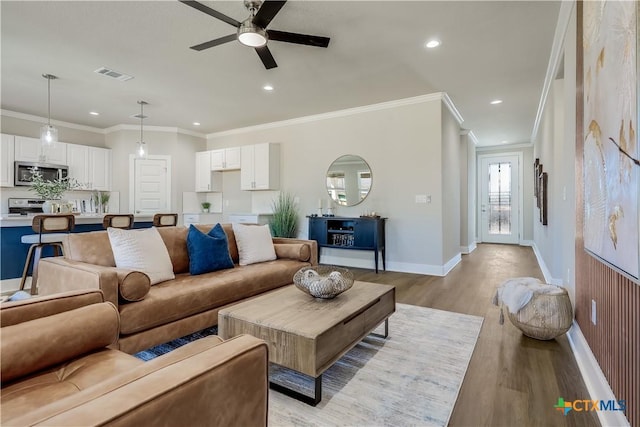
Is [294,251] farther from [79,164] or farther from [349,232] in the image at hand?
[79,164]

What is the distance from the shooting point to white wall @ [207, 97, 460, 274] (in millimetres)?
4793

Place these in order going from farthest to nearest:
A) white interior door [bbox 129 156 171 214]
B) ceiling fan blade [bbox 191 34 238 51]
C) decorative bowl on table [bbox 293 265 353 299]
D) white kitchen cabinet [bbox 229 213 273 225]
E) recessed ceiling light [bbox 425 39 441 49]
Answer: white interior door [bbox 129 156 171 214], white kitchen cabinet [bbox 229 213 273 225], recessed ceiling light [bbox 425 39 441 49], ceiling fan blade [bbox 191 34 238 51], decorative bowl on table [bbox 293 265 353 299]

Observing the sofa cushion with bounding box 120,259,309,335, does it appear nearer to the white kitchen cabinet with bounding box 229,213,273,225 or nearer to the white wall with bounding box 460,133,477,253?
the white kitchen cabinet with bounding box 229,213,273,225

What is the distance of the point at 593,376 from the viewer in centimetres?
179

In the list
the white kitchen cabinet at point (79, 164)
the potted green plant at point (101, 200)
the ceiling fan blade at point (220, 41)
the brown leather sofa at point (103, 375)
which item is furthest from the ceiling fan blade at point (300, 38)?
the white kitchen cabinet at point (79, 164)

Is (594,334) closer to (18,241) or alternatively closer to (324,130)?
(324,130)

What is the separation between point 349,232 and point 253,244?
2157 mm

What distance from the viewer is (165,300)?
7.06ft

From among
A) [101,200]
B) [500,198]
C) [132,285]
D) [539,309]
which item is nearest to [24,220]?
[101,200]

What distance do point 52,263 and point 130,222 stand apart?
2124mm

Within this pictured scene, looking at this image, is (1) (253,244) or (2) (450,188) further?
(2) (450,188)

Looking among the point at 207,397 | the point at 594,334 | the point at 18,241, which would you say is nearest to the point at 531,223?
the point at 594,334

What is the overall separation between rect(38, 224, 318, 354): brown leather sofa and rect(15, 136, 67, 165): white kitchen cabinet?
162 inches

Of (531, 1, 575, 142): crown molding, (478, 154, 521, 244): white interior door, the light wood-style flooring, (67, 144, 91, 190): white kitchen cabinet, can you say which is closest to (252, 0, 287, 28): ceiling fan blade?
(531, 1, 575, 142): crown molding
